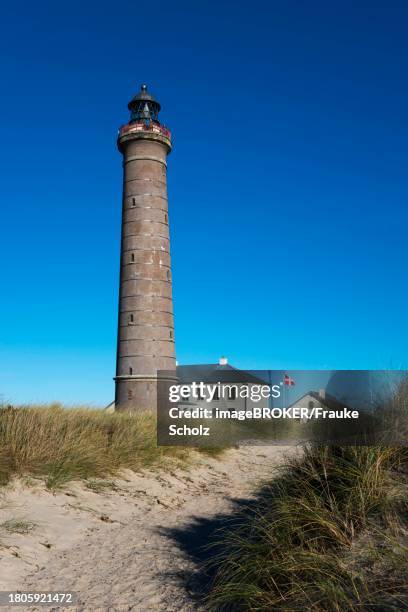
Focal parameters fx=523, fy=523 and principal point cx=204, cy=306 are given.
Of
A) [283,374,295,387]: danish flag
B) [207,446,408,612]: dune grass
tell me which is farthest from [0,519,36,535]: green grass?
[283,374,295,387]: danish flag

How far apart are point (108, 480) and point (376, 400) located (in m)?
5.02

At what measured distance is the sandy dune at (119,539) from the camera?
5.41m

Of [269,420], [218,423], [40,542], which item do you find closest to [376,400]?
[40,542]

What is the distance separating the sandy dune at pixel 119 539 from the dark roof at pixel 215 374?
35616mm

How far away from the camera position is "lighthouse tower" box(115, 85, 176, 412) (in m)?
25.1

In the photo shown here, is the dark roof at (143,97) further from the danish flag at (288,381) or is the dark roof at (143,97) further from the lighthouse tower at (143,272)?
the danish flag at (288,381)

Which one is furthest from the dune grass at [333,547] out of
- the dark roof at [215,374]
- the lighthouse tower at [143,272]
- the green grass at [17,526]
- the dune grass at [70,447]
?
the dark roof at [215,374]

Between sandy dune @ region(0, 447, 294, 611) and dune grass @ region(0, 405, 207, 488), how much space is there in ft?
1.13

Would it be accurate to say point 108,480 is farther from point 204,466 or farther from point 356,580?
point 356,580

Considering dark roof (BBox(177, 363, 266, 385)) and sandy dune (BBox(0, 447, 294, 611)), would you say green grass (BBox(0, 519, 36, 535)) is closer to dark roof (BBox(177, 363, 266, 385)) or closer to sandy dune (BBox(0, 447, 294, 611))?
sandy dune (BBox(0, 447, 294, 611))

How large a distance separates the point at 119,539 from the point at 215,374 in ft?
133

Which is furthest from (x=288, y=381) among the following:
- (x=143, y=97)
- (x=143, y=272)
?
(x=143, y=97)

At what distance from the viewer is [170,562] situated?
634cm

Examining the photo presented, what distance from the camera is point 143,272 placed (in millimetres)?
25688
